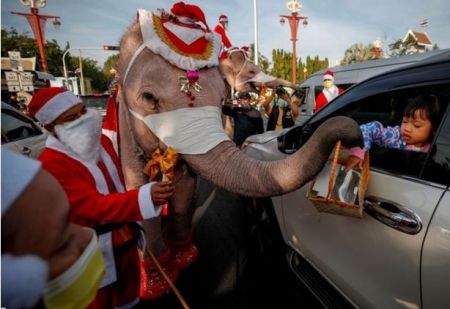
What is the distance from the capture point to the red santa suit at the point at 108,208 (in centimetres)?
151

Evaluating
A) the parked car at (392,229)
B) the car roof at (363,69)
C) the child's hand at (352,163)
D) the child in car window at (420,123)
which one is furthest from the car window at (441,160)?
the car roof at (363,69)

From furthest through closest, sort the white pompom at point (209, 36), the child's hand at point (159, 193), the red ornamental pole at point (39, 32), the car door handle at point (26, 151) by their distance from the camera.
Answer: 1. the red ornamental pole at point (39, 32)
2. the car door handle at point (26, 151)
3. the white pompom at point (209, 36)
4. the child's hand at point (159, 193)

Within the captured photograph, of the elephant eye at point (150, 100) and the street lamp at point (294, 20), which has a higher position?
the street lamp at point (294, 20)

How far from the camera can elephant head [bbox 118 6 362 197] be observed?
1.39m

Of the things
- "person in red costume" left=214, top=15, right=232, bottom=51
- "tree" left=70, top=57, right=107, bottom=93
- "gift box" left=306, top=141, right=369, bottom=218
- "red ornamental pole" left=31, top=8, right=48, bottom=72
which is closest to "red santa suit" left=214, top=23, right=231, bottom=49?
"person in red costume" left=214, top=15, right=232, bottom=51

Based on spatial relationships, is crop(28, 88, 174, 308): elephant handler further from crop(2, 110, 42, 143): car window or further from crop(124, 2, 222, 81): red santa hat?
crop(2, 110, 42, 143): car window

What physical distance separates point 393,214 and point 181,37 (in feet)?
5.38

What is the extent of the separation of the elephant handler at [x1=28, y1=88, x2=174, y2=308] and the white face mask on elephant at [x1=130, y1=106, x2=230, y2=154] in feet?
0.85

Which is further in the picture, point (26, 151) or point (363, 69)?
point (363, 69)

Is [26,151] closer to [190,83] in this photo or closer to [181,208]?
[181,208]

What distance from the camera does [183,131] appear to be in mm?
1694

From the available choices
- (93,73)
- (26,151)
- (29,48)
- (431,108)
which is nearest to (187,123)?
(431,108)

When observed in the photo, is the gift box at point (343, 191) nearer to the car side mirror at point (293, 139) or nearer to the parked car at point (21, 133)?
the car side mirror at point (293, 139)

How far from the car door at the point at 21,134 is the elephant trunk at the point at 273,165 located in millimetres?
3243
